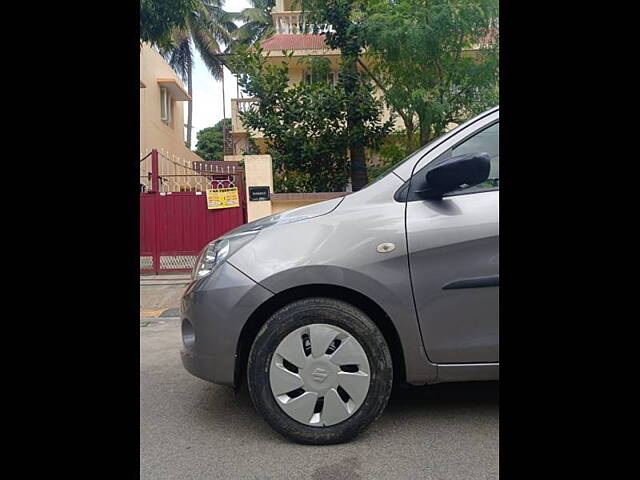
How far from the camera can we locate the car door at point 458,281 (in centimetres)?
237

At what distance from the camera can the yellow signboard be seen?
339 inches

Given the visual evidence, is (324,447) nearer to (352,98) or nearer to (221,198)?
(221,198)

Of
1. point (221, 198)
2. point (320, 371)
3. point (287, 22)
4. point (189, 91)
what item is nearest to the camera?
point (320, 371)

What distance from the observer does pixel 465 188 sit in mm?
2516

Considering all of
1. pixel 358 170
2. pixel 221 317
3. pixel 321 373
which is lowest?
pixel 321 373

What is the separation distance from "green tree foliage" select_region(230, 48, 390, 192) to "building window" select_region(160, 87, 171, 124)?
8576mm

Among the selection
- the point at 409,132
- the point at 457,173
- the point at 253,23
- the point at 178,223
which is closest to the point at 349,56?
the point at 409,132

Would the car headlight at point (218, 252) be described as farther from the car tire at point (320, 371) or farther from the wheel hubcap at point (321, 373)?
the wheel hubcap at point (321, 373)

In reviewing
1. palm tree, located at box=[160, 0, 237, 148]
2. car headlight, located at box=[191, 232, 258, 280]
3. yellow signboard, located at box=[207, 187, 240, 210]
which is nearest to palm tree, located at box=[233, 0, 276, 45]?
palm tree, located at box=[160, 0, 237, 148]

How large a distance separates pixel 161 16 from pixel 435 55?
4764 millimetres

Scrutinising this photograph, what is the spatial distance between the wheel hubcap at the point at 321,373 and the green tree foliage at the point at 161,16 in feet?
25.1

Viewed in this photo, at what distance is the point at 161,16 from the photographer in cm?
838
